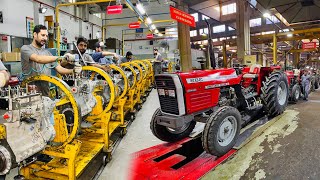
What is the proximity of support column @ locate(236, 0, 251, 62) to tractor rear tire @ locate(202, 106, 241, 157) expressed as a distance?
7970 mm

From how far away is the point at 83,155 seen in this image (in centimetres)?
294

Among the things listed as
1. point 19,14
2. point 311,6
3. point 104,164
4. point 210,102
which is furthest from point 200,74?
point 19,14

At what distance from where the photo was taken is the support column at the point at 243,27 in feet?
35.0

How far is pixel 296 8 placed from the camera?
340 inches

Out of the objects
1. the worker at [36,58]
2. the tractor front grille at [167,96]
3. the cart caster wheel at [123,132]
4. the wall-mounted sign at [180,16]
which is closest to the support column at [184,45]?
the wall-mounted sign at [180,16]

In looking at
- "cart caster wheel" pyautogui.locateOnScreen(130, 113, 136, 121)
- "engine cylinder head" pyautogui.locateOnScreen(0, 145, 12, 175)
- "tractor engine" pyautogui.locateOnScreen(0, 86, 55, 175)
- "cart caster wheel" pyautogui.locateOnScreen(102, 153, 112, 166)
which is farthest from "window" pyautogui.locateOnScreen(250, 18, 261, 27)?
"engine cylinder head" pyautogui.locateOnScreen(0, 145, 12, 175)

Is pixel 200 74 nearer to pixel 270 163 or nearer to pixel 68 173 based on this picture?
pixel 270 163

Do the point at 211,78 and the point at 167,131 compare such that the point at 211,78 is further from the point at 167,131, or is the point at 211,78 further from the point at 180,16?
the point at 180,16

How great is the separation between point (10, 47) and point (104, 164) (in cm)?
727

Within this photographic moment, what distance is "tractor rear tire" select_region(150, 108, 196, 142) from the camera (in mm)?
3537

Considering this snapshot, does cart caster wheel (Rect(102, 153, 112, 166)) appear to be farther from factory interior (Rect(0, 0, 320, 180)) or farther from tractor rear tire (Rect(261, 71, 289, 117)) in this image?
tractor rear tire (Rect(261, 71, 289, 117))

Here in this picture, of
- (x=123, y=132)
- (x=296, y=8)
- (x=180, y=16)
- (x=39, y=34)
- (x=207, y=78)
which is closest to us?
(x=39, y=34)

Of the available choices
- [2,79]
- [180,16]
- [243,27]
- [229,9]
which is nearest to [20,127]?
[2,79]

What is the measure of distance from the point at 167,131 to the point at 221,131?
0.84m
